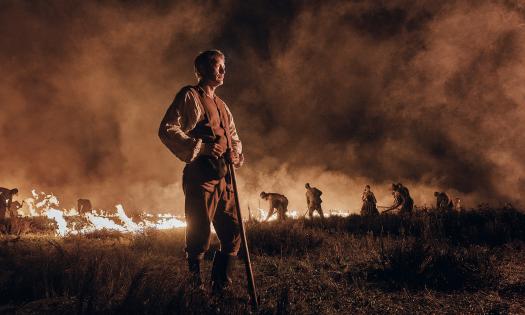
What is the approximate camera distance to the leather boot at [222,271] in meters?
2.97

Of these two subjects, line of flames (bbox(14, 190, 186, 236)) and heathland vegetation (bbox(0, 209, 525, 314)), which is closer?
heathland vegetation (bbox(0, 209, 525, 314))

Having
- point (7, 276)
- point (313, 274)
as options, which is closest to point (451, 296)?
point (313, 274)

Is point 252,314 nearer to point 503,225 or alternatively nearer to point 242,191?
point 503,225

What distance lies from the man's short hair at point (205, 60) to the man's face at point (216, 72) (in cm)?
3

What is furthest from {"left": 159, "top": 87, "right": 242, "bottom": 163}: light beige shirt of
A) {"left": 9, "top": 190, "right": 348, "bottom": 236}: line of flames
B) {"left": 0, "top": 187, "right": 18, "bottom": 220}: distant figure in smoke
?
{"left": 0, "top": 187, "right": 18, "bottom": 220}: distant figure in smoke

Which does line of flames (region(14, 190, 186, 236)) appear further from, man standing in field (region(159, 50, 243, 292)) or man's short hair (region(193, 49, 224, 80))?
man's short hair (region(193, 49, 224, 80))

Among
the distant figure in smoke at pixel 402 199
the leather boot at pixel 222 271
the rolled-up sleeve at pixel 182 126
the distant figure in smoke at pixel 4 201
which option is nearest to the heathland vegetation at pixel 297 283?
the leather boot at pixel 222 271

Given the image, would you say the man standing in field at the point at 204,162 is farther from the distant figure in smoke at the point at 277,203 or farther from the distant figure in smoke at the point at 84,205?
the distant figure in smoke at the point at 84,205

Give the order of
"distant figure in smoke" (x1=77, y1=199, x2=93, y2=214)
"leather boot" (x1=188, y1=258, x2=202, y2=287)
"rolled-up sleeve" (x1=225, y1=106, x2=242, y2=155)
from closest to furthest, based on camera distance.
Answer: "leather boot" (x1=188, y1=258, x2=202, y2=287) < "rolled-up sleeve" (x1=225, y1=106, x2=242, y2=155) < "distant figure in smoke" (x1=77, y1=199, x2=93, y2=214)

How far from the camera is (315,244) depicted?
18.4ft

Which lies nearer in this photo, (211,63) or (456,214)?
(211,63)

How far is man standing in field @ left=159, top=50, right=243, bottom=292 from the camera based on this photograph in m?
2.83

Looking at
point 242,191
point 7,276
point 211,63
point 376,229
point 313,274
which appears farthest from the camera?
point 242,191

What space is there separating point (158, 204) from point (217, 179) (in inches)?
1905
